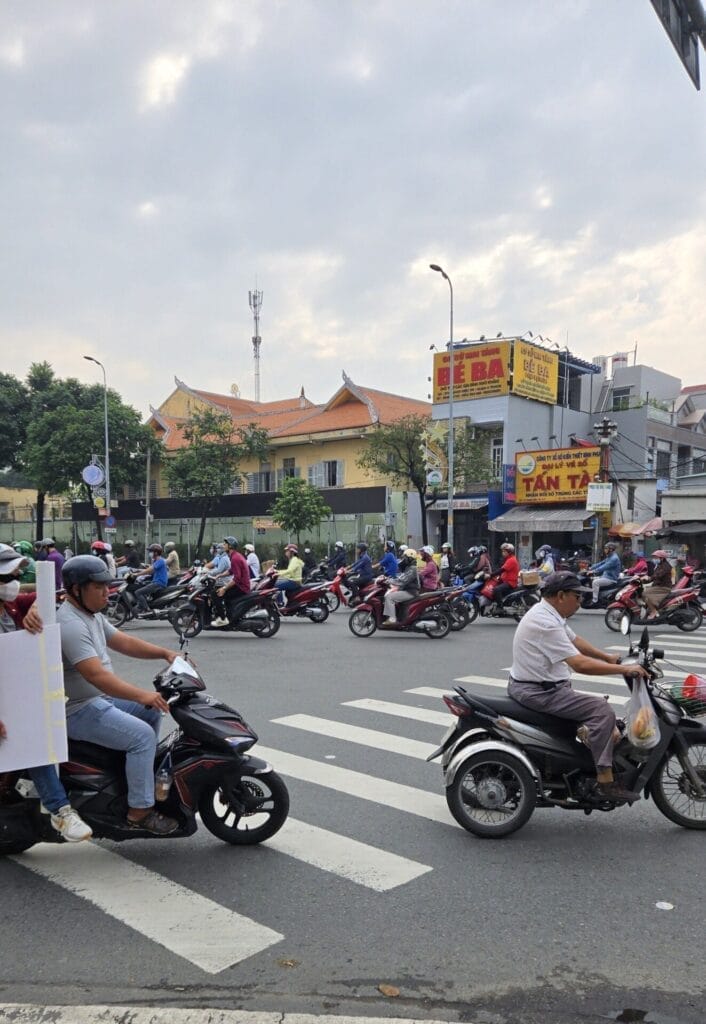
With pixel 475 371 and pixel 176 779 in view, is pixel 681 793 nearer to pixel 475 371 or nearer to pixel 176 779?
pixel 176 779

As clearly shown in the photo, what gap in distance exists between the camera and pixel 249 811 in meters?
4.18

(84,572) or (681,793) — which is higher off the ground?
(84,572)

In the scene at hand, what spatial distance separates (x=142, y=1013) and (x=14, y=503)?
67.4 metres

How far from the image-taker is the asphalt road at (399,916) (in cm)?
289

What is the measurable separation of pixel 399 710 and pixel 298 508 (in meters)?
23.2

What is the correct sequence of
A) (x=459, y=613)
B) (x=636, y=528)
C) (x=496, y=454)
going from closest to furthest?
(x=459, y=613) < (x=636, y=528) < (x=496, y=454)

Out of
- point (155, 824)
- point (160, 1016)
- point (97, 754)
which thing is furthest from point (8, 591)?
point (160, 1016)

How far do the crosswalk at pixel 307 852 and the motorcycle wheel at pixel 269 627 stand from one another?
18.5 ft

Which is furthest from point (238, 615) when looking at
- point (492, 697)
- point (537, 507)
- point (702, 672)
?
point (537, 507)

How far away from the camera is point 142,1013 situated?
2777 mm

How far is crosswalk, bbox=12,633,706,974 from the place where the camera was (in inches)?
130

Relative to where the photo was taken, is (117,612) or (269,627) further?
(117,612)

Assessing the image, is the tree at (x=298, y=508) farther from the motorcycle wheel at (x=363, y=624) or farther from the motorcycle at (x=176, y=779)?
the motorcycle at (x=176, y=779)

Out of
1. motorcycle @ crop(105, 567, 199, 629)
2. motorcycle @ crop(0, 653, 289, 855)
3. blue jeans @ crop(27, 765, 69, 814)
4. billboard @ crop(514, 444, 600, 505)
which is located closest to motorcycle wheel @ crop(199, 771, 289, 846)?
motorcycle @ crop(0, 653, 289, 855)
